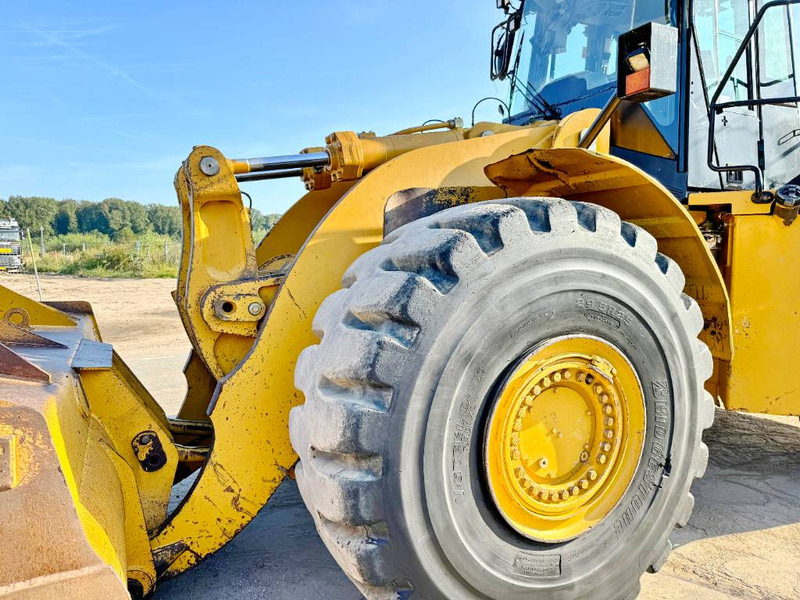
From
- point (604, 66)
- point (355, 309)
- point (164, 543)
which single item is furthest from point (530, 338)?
point (604, 66)

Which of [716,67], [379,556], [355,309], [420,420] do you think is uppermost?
[716,67]

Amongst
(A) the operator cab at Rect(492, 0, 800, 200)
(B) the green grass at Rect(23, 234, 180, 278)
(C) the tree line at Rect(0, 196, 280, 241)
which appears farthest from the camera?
(C) the tree line at Rect(0, 196, 280, 241)

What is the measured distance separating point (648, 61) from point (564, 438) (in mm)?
1394

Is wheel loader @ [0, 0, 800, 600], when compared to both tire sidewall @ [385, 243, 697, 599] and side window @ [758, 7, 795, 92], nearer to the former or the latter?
tire sidewall @ [385, 243, 697, 599]

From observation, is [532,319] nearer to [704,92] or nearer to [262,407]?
[262,407]

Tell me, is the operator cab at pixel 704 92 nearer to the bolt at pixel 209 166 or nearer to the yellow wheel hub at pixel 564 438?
the yellow wheel hub at pixel 564 438

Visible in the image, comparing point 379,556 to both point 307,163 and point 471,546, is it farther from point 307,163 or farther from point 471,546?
point 307,163

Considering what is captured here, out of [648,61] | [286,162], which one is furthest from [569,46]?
[286,162]

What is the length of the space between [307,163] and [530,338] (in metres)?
1.41

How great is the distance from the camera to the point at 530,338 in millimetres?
2035

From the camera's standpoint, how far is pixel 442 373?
5.98ft

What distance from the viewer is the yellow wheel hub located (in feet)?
6.58

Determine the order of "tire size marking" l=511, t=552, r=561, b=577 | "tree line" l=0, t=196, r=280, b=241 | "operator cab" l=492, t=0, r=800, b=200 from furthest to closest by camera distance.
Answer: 1. "tree line" l=0, t=196, r=280, b=241
2. "operator cab" l=492, t=0, r=800, b=200
3. "tire size marking" l=511, t=552, r=561, b=577

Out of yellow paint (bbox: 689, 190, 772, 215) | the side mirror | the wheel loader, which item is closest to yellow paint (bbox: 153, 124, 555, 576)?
the wheel loader
